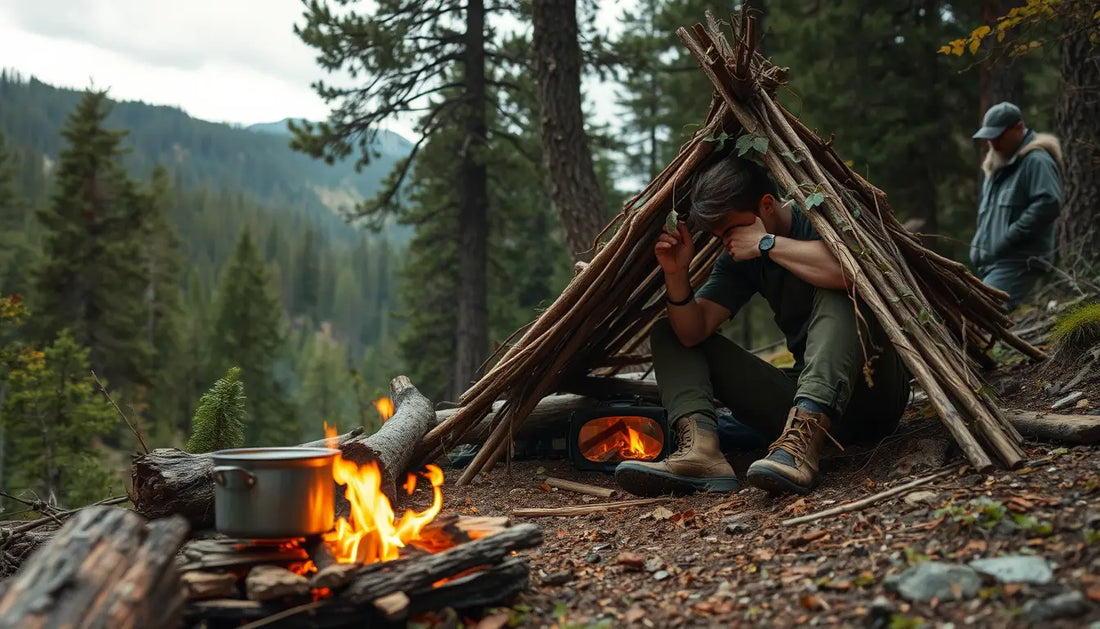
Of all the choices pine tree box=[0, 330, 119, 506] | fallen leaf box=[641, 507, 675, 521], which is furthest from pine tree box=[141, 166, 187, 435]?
A: fallen leaf box=[641, 507, 675, 521]

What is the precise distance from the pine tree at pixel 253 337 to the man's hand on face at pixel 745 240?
895 inches

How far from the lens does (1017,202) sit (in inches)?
215

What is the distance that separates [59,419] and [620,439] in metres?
10.5

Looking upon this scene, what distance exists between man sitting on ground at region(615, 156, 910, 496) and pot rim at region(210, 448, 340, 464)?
4.66ft

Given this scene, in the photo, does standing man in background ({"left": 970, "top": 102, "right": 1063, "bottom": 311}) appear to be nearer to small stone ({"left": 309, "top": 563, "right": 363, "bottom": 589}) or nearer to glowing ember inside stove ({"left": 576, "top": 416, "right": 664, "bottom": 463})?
glowing ember inside stove ({"left": 576, "top": 416, "right": 664, "bottom": 463})

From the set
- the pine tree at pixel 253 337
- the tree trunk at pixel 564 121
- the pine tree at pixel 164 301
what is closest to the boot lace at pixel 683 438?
the tree trunk at pixel 564 121

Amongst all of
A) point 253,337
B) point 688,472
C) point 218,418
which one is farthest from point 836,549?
point 253,337

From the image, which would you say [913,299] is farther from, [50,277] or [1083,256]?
[50,277]

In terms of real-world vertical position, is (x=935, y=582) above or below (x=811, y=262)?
below

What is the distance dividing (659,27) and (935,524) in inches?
450

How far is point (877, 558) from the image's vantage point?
228 cm

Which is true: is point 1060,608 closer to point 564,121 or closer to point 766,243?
point 766,243

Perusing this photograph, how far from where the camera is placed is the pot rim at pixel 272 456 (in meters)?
2.23

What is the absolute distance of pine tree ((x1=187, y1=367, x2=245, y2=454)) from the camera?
12.4 ft
